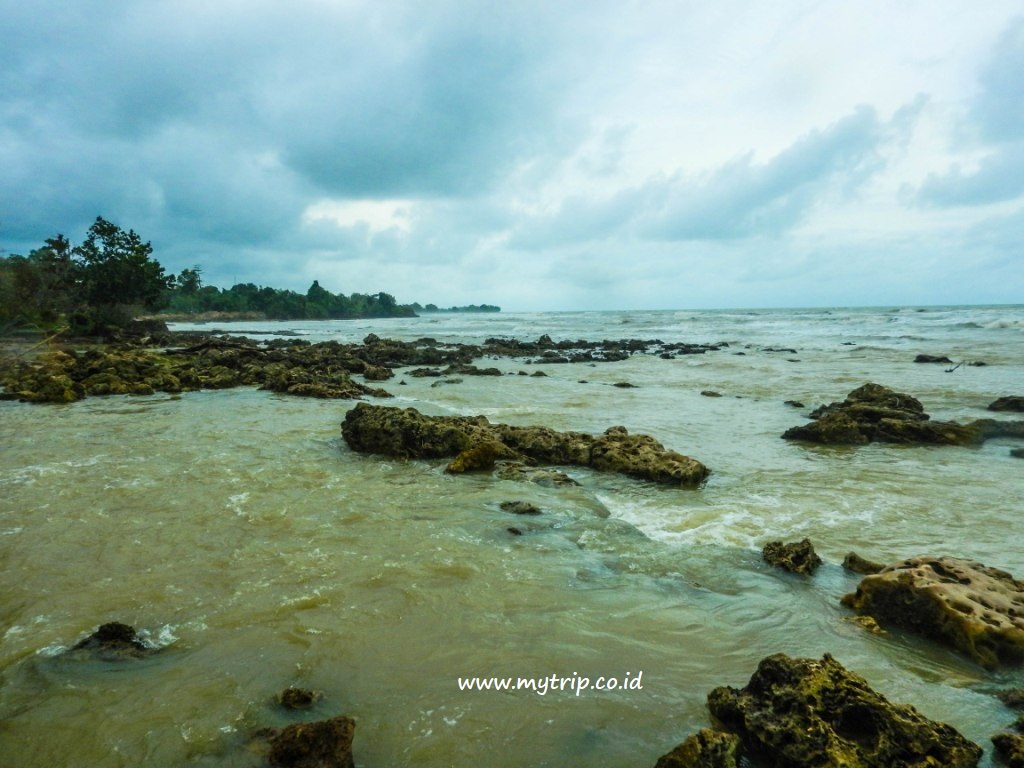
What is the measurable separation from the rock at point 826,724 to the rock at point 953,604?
4.91 feet

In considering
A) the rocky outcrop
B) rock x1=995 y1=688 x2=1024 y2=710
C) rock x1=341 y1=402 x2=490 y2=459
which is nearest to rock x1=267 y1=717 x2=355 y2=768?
rock x1=995 y1=688 x2=1024 y2=710

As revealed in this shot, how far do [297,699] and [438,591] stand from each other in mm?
1663

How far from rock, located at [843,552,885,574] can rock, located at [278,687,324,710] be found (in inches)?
193

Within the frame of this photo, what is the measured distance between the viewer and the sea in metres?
3.26

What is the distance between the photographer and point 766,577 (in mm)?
5301

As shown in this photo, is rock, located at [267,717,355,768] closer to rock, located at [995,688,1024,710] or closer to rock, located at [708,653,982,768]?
rock, located at [708,653,982,768]

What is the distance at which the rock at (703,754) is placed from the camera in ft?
8.88

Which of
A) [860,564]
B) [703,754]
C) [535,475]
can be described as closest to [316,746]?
[703,754]

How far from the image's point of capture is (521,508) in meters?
7.03

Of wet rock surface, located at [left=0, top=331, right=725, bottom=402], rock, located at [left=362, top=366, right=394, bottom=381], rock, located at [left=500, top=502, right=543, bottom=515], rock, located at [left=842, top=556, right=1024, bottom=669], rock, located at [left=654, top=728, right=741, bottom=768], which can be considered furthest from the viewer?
rock, located at [left=362, top=366, right=394, bottom=381]

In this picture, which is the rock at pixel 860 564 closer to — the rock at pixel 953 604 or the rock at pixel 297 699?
the rock at pixel 953 604

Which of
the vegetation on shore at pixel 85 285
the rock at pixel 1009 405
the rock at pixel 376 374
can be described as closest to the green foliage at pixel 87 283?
the vegetation on shore at pixel 85 285

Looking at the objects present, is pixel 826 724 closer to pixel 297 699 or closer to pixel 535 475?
pixel 297 699

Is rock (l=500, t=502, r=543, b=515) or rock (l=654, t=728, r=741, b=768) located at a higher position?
rock (l=654, t=728, r=741, b=768)
